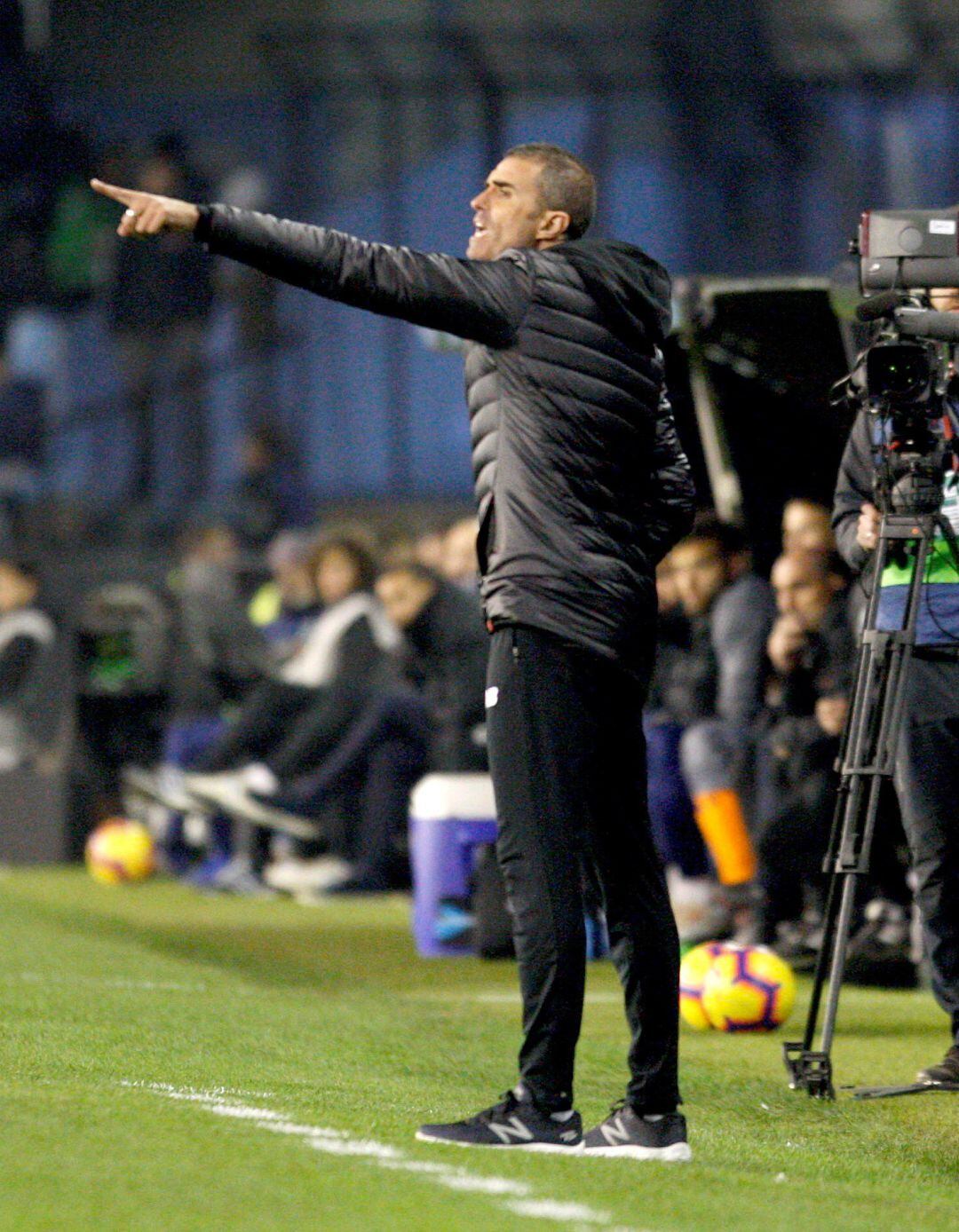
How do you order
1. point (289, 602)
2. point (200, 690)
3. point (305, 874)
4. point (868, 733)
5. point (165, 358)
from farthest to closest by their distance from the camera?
point (165, 358) < point (289, 602) < point (200, 690) < point (305, 874) < point (868, 733)

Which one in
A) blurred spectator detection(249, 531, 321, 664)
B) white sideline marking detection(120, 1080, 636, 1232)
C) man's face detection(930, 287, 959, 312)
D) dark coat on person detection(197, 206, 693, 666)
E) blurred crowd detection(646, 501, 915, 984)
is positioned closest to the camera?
white sideline marking detection(120, 1080, 636, 1232)

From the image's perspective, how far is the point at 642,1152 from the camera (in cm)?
504

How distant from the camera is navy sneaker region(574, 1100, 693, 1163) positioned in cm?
504

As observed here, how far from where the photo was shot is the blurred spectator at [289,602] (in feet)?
50.0

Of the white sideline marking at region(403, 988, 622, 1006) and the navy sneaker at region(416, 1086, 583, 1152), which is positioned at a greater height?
the navy sneaker at region(416, 1086, 583, 1152)

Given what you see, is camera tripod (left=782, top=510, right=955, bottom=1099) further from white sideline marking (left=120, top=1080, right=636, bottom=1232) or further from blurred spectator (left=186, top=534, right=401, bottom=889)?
blurred spectator (left=186, top=534, right=401, bottom=889)

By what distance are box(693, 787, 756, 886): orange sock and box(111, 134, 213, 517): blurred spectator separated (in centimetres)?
1208

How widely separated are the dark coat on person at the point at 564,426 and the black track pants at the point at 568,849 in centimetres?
10

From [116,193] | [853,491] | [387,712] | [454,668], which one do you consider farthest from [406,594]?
[116,193]

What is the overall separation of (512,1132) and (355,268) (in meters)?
1.73

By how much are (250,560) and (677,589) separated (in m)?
9.13

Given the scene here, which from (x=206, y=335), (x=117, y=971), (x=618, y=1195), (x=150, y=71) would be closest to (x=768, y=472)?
(x=117, y=971)

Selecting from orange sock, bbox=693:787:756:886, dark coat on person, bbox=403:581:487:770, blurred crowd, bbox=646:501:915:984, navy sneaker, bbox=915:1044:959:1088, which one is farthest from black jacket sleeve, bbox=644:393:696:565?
dark coat on person, bbox=403:581:487:770

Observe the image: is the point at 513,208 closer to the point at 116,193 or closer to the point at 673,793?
the point at 116,193
